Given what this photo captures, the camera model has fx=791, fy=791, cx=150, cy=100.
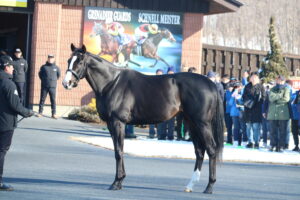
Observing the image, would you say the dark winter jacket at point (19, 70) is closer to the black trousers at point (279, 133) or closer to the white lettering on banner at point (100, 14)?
the white lettering on banner at point (100, 14)

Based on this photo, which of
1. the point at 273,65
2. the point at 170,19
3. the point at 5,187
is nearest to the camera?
the point at 5,187

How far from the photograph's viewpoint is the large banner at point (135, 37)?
30484 millimetres

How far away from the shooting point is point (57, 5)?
30188 mm

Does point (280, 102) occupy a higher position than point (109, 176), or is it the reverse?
point (280, 102)

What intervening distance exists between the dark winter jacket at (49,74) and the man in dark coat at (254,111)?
7.83 m

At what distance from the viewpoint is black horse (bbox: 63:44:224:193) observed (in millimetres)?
13070

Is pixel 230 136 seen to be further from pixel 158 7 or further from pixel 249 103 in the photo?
pixel 158 7

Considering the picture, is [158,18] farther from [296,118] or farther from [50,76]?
[296,118]

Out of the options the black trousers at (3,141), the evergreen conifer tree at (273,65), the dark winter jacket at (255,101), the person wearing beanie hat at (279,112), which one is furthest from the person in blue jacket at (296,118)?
the evergreen conifer tree at (273,65)

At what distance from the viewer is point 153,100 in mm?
13180

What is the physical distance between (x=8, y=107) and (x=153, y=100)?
8.22 ft

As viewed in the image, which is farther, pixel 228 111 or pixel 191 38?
pixel 191 38

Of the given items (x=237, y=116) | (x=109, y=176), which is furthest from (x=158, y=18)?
(x=109, y=176)

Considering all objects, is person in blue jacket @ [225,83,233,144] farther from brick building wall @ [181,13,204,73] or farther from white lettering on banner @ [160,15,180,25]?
white lettering on banner @ [160,15,180,25]
